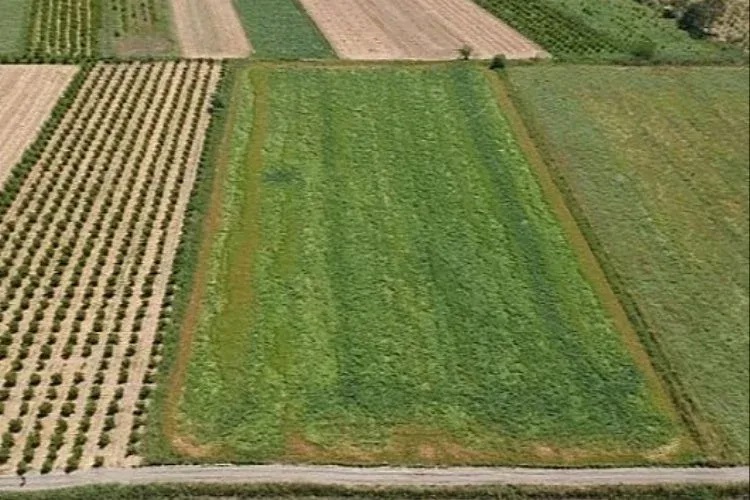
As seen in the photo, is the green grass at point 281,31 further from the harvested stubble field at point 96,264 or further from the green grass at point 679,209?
the green grass at point 679,209

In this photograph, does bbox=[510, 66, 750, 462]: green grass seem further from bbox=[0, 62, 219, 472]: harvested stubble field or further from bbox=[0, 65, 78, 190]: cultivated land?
bbox=[0, 65, 78, 190]: cultivated land

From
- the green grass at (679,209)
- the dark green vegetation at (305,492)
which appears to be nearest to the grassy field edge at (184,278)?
the dark green vegetation at (305,492)

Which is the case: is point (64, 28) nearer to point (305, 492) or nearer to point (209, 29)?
point (209, 29)

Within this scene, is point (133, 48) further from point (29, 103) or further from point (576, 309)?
point (576, 309)

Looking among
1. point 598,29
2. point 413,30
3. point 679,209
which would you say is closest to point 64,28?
point 413,30

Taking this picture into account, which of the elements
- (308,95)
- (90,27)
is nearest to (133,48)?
(90,27)

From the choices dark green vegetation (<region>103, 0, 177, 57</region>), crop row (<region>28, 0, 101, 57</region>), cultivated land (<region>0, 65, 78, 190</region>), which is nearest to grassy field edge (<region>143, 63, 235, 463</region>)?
dark green vegetation (<region>103, 0, 177, 57</region>)
